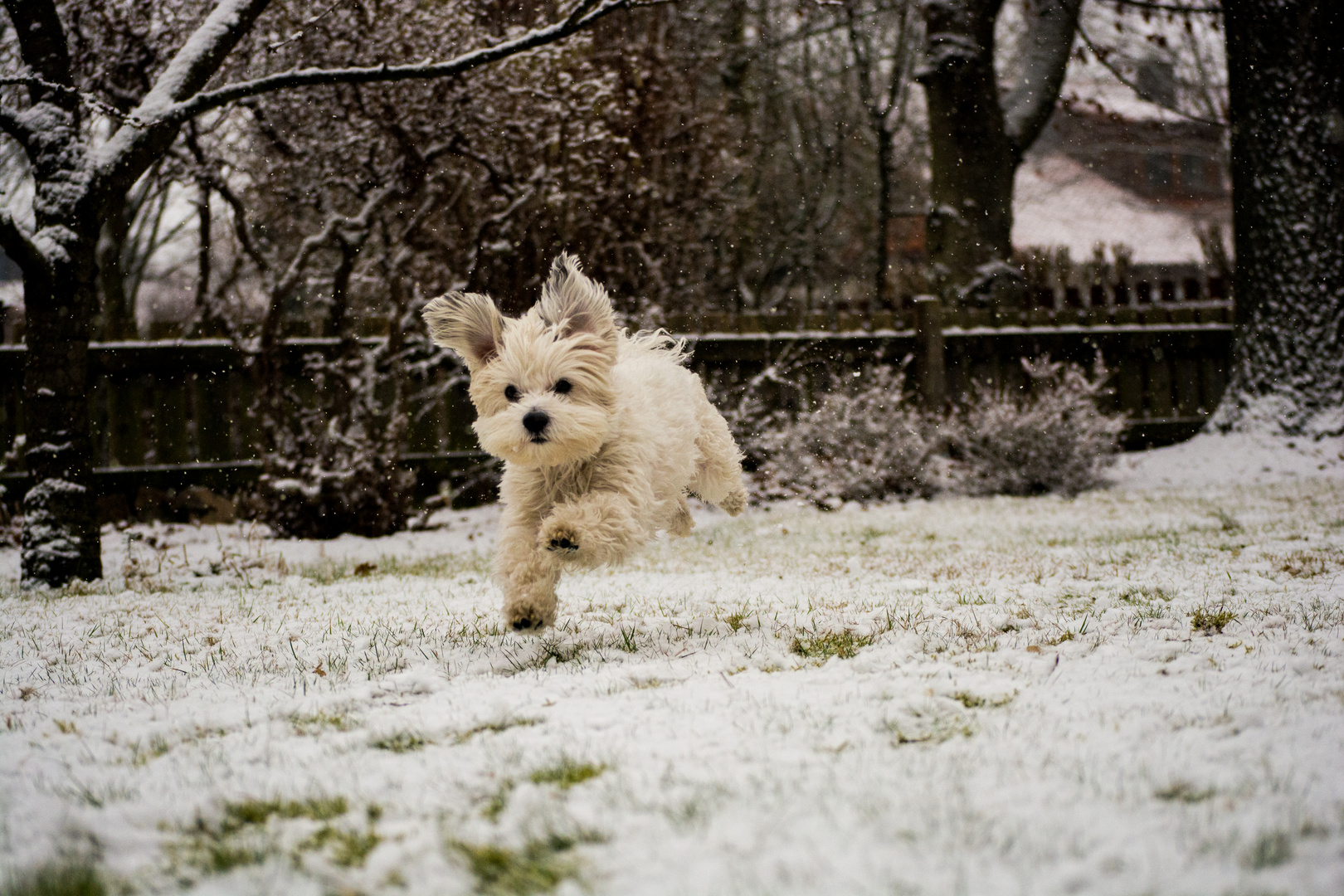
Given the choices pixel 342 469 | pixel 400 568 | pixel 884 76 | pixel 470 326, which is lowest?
pixel 400 568

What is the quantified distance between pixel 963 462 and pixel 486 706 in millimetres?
7906

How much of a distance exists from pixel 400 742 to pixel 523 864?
0.87 m

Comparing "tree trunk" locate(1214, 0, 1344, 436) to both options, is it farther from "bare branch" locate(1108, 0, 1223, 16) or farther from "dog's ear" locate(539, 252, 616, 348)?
"dog's ear" locate(539, 252, 616, 348)

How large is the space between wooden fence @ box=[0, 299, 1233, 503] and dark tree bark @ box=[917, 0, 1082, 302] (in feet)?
2.90

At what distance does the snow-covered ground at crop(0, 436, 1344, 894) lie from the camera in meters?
1.78

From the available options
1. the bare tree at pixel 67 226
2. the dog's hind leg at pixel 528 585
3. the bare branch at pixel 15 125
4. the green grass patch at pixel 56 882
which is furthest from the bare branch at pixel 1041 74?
the green grass patch at pixel 56 882

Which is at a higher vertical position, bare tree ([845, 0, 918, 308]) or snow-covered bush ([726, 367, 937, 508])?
bare tree ([845, 0, 918, 308])

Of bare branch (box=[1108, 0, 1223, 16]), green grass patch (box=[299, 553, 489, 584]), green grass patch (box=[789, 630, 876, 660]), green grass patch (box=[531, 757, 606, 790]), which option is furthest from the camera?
bare branch (box=[1108, 0, 1223, 16])

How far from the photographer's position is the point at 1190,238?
34094mm

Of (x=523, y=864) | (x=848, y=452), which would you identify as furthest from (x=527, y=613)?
(x=848, y=452)

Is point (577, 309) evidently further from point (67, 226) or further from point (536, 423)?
point (67, 226)

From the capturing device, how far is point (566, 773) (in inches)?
87.8

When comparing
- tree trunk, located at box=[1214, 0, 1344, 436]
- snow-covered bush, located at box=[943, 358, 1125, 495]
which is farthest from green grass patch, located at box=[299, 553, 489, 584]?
tree trunk, located at box=[1214, 0, 1344, 436]

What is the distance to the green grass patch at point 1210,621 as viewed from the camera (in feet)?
11.4
